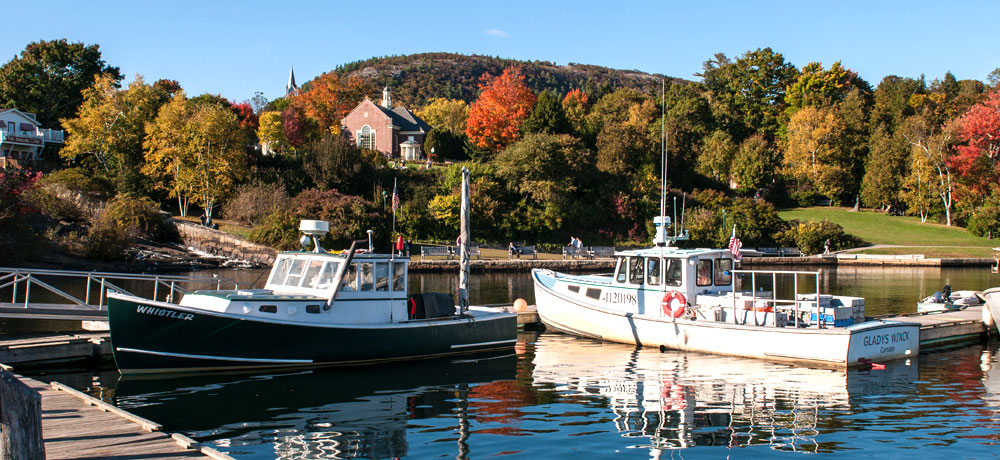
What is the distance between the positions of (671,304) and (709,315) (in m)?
1.07

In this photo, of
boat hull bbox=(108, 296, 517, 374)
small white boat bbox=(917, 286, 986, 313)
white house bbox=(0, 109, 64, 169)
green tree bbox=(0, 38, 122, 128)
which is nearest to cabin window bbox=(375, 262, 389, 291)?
boat hull bbox=(108, 296, 517, 374)

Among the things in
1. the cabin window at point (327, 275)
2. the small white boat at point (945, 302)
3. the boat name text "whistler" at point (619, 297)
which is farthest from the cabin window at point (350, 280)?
the small white boat at point (945, 302)

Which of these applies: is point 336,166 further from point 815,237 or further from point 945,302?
point 945,302

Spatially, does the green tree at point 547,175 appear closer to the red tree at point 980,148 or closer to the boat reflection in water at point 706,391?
the red tree at point 980,148

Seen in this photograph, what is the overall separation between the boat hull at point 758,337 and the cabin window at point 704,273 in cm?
164

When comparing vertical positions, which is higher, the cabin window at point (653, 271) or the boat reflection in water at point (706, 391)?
the cabin window at point (653, 271)

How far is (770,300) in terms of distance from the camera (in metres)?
20.1

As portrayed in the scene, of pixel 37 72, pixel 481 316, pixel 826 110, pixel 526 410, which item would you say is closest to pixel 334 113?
pixel 37 72

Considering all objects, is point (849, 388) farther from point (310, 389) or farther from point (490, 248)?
point (490, 248)

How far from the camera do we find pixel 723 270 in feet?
72.2

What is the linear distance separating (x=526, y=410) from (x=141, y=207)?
146 feet

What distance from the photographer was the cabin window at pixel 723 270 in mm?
21891

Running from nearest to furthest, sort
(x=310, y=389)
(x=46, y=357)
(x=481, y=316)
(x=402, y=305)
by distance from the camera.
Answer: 1. (x=310, y=389)
2. (x=46, y=357)
3. (x=402, y=305)
4. (x=481, y=316)

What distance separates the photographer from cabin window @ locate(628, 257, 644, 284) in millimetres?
22328
